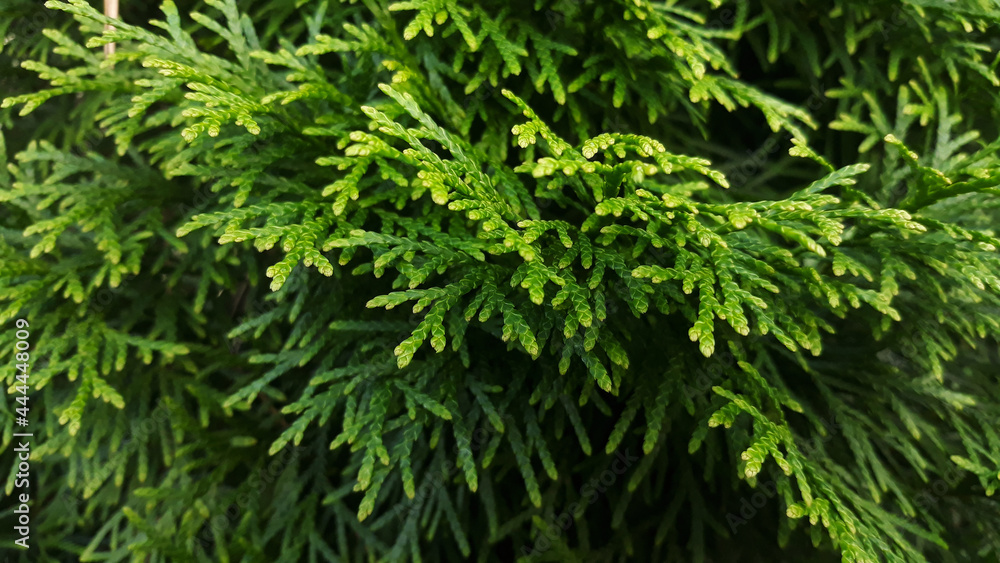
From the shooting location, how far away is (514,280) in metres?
1.62

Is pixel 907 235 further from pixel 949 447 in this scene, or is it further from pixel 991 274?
pixel 949 447

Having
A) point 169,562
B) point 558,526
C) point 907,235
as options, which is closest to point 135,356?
point 169,562

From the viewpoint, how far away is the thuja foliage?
1696mm

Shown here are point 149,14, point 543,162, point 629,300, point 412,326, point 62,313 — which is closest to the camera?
point 543,162

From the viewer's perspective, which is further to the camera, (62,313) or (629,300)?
(62,313)

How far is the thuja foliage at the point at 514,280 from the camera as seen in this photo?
66.8 inches

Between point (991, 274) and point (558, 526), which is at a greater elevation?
point (991, 274)

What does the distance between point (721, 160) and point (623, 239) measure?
1.16m

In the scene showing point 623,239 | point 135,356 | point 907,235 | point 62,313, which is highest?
point 907,235

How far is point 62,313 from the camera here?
90.5 inches

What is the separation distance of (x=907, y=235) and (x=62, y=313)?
2737 mm

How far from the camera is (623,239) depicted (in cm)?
187

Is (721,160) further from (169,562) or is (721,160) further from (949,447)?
(169,562)

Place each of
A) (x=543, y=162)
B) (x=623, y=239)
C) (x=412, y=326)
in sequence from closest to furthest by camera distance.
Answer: (x=543, y=162) < (x=623, y=239) < (x=412, y=326)
